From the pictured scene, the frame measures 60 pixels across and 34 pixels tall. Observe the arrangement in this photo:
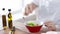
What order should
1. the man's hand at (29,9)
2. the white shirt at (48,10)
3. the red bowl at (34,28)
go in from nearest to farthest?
the red bowl at (34,28) < the white shirt at (48,10) < the man's hand at (29,9)

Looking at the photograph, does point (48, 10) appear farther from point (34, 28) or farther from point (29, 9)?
point (34, 28)

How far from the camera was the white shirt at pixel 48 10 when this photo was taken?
1.60 m

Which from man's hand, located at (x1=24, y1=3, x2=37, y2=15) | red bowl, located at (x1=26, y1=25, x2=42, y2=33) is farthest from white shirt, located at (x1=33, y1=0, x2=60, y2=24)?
red bowl, located at (x1=26, y1=25, x2=42, y2=33)

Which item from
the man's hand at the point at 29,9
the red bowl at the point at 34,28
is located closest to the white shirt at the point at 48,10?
the man's hand at the point at 29,9

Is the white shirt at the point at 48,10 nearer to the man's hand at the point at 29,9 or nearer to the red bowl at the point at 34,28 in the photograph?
the man's hand at the point at 29,9

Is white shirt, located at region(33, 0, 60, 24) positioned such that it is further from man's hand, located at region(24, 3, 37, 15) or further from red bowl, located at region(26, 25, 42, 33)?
red bowl, located at region(26, 25, 42, 33)

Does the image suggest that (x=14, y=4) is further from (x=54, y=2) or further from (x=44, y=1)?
(x=54, y=2)

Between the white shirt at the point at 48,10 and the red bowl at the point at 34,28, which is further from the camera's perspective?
the white shirt at the point at 48,10

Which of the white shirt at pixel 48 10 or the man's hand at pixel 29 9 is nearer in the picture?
the white shirt at pixel 48 10

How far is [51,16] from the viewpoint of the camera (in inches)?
65.8

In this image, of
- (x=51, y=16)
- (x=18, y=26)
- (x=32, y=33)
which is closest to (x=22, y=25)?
(x=18, y=26)

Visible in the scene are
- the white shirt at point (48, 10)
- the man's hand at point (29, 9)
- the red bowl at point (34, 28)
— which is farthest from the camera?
the man's hand at point (29, 9)

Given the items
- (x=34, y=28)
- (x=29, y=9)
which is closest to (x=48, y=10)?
(x=29, y=9)

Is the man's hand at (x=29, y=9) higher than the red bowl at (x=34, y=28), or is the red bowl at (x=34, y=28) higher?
the man's hand at (x=29, y=9)
